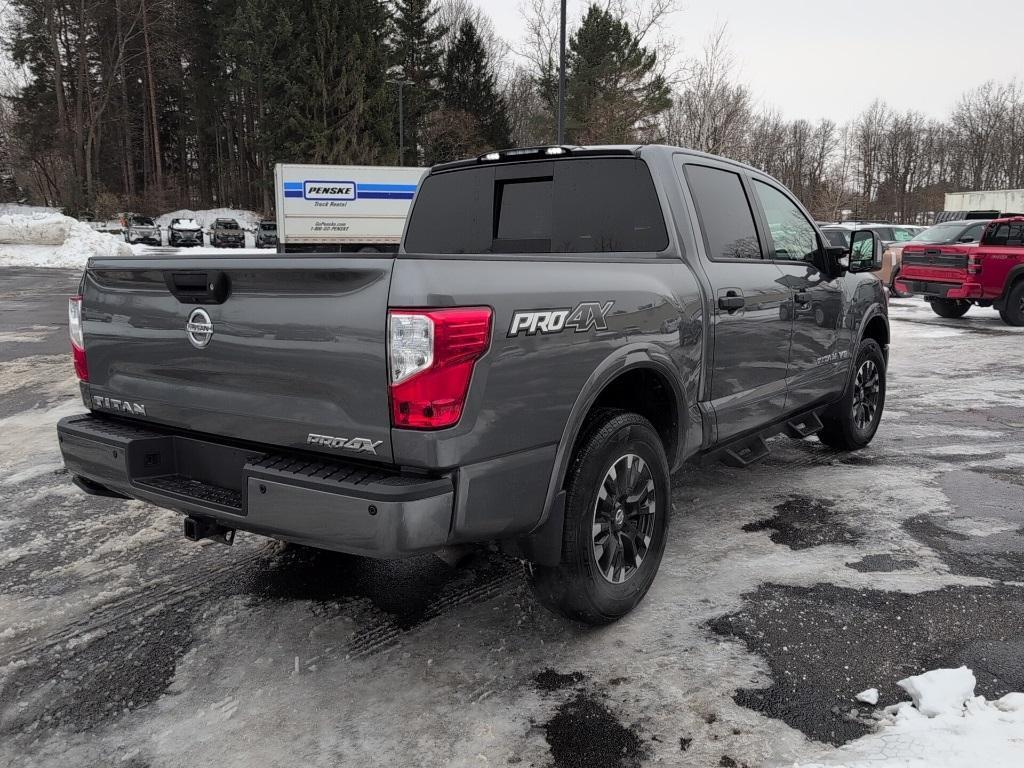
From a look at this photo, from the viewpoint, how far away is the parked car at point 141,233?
127 ft

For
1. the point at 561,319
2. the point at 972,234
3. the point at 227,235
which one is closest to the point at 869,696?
the point at 561,319

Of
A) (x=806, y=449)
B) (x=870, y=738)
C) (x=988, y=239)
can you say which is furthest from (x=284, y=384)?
(x=988, y=239)

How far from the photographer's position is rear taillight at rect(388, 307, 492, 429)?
2260mm

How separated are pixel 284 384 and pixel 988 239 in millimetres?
15152

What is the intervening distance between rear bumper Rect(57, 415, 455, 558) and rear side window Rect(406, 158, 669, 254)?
1.85 meters

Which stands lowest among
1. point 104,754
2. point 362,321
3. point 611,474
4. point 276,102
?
point 104,754

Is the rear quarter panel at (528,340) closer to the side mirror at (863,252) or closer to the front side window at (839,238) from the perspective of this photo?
the side mirror at (863,252)

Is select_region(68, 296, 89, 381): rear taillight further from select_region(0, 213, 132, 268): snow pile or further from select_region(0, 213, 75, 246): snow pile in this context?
select_region(0, 213, 75, 246): snow pile

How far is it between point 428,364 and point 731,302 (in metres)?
2.04

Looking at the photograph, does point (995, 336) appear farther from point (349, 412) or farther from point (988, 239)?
point (349, 412)

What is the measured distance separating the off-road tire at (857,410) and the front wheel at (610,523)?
274 centimetres

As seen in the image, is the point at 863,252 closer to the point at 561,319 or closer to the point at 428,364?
the point at 561,319

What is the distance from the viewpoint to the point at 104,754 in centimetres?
240

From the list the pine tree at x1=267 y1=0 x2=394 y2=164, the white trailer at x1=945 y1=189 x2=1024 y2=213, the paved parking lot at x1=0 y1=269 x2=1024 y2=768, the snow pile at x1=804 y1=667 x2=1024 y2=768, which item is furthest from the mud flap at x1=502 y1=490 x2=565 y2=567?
the pine tree at x1=267 y1=0 x2=394 y2=164
